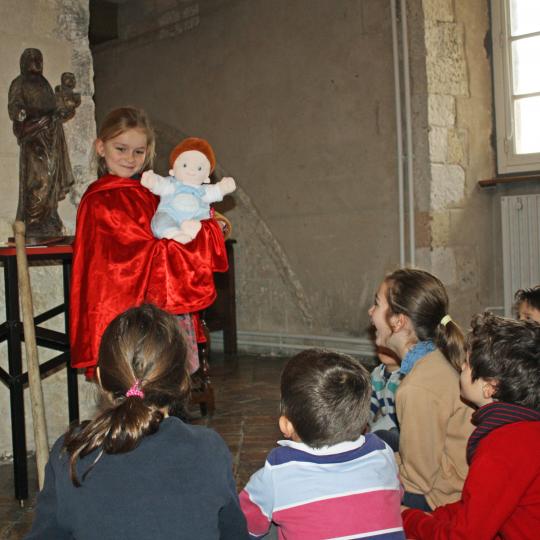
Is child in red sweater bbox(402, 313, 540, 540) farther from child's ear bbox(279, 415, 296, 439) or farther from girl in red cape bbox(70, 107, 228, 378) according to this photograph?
girl in red cape bbox(70, 107, 228, 378)

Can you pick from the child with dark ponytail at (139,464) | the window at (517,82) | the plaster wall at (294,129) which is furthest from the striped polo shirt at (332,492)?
the window at (517,82)

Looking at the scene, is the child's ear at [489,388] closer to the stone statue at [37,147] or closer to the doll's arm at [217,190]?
the doll's arm at [217,190]

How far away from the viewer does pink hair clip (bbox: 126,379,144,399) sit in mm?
1208

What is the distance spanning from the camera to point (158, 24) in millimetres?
6230

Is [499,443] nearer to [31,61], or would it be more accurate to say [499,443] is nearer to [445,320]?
[445,320]

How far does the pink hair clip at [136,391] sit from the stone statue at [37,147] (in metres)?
1.90

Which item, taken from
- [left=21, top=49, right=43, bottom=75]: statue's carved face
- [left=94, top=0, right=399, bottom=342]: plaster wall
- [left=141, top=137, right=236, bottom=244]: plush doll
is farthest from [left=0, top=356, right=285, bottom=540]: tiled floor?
[left=21, top=49, right=43, bottom=75]: statue's carved face

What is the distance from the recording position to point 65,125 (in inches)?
128

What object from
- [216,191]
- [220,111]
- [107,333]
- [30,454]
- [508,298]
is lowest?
[30,454]

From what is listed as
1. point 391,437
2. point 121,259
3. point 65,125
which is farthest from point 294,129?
point 391,437

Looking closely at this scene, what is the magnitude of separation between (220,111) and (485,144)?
2.09 m

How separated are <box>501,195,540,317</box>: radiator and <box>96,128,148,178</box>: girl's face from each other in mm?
3018

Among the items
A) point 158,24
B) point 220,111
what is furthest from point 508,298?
point 158,24

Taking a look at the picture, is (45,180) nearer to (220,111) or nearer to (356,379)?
(356,379)
